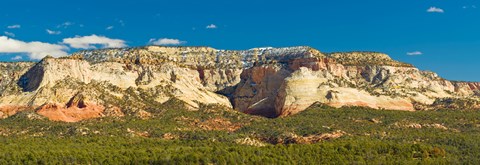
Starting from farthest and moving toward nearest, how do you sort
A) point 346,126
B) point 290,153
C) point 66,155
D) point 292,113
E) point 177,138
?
1. point 292,113
2. point 346,126
3. point 177,138
4. point 290,153
5. point 66,155

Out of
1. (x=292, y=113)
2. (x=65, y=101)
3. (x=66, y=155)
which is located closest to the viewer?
(x=66, y=155)

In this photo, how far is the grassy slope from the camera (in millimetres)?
126625

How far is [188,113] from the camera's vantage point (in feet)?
603

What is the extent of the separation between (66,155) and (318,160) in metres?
46.6

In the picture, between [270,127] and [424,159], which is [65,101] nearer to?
[270,127]

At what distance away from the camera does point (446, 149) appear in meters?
140

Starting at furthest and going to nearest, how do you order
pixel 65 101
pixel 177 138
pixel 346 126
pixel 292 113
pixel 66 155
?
pixel 292 113 → pixel 65 101 → pixel 346 126 → pixel 177 138 → pixel 66 155

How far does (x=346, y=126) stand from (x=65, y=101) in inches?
2880

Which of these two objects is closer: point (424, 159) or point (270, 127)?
point (424, 159)

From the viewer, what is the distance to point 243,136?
153875 millimetres

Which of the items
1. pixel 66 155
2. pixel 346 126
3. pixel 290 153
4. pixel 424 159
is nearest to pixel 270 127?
pixel 346 126

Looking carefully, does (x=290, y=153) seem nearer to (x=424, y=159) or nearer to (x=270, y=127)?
(x=424, y=159)

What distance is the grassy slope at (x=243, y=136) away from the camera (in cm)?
12662

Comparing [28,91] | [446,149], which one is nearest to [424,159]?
[446,149]
